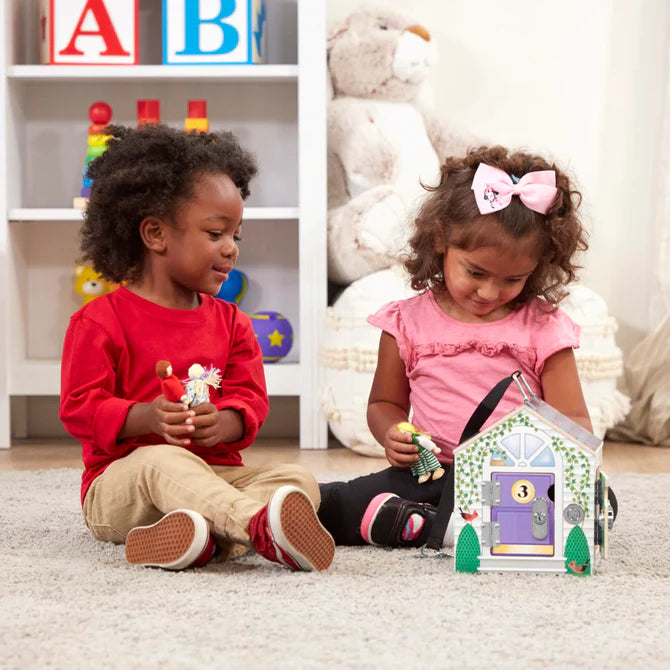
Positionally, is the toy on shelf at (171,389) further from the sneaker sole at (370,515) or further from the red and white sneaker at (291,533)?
the sneaker sole at (370,515)

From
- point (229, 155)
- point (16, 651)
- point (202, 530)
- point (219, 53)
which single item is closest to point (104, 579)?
point (202, 530)

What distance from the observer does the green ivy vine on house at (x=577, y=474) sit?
1.00 meters

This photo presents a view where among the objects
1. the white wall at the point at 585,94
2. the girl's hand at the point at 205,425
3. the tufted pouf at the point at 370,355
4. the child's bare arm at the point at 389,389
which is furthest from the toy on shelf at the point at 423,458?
the white wall at the point at 585,94

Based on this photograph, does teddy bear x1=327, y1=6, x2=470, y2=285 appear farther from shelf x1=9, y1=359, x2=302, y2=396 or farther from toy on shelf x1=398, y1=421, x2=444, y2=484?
toy on shelf x1=398, y1=421, x2=444, y2=484

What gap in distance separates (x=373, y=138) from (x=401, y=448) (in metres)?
1.10

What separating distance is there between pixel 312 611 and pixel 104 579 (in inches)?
9.3

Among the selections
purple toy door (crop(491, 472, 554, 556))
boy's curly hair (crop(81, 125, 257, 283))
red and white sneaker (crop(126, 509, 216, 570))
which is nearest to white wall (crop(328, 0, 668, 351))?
boy's curly hair (crop(81, 125, 257, 283))

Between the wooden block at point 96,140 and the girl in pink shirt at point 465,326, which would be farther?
the wooden block at point 96,140

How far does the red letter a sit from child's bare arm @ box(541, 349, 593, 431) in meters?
1.22

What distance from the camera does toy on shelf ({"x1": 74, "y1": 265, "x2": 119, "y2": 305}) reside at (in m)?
2.14

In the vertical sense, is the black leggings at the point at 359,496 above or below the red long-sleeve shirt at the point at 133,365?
below

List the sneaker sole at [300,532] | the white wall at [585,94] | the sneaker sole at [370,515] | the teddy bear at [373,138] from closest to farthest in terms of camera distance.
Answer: the sneaker sole at [300,532] → the sneaker sole at [370,515] → the teddy bear at [373,138] → the white wall at [585,94]

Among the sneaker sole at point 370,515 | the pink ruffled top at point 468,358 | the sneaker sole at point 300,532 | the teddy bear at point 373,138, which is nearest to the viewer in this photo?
the sneaker sole at point 300,532

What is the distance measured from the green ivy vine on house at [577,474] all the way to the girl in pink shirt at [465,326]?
0.69 feet
